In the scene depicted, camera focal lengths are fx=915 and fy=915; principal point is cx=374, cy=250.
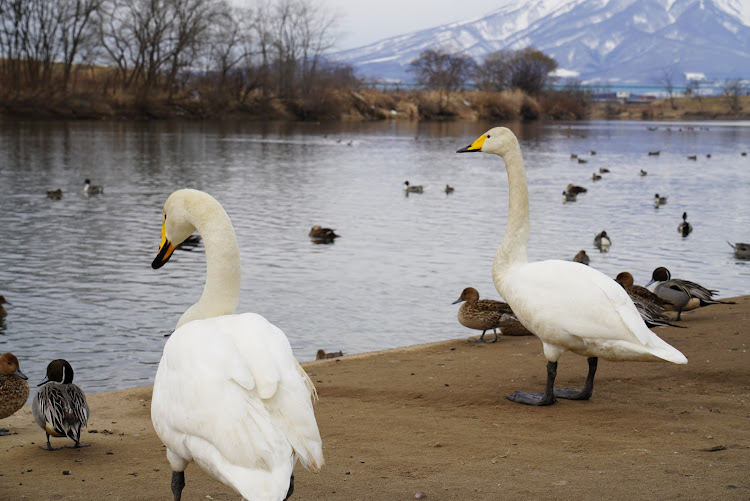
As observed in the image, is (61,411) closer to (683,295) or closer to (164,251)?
(164,251)

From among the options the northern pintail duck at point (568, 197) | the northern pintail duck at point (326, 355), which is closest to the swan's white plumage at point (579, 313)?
the northern pintail duck at point (326, 355)

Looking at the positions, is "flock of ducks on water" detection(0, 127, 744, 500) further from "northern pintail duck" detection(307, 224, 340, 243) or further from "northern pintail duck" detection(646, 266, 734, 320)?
"northern pintail duck" detection(307, 224, 340, 243)

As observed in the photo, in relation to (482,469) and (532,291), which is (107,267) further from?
(482,469)

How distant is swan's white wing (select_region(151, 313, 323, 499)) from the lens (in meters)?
3.31

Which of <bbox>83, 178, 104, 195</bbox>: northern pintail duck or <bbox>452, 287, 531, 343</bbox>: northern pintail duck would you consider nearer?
<bbox>452, 287, 531, 343</bbox>: northern pintail duck

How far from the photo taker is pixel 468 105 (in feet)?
320

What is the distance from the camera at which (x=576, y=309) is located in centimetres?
571

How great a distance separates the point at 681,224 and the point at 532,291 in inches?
554

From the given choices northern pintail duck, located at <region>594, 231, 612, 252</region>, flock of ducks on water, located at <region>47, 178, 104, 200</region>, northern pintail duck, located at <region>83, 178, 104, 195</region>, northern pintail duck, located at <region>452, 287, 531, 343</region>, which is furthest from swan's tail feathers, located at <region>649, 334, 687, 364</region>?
northern pintail duck, located at <region>83, 178, 104, 195</region>

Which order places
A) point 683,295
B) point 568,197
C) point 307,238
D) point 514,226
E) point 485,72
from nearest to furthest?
point 514,226, point 683,295, point 307,238, point 568,197, point 485,72

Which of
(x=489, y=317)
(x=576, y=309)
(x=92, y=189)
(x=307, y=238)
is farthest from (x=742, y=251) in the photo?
(x=92, y=189)

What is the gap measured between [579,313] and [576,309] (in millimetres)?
32

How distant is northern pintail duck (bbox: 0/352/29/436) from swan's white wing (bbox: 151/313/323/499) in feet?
8.87

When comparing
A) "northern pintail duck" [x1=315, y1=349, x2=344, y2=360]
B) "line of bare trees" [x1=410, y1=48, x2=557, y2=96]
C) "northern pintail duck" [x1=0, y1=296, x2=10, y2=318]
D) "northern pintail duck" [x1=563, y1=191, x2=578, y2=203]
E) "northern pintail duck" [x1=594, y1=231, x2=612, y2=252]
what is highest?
"line of bare trees" [x1=410, y1=48, x2=557, y2=96]
